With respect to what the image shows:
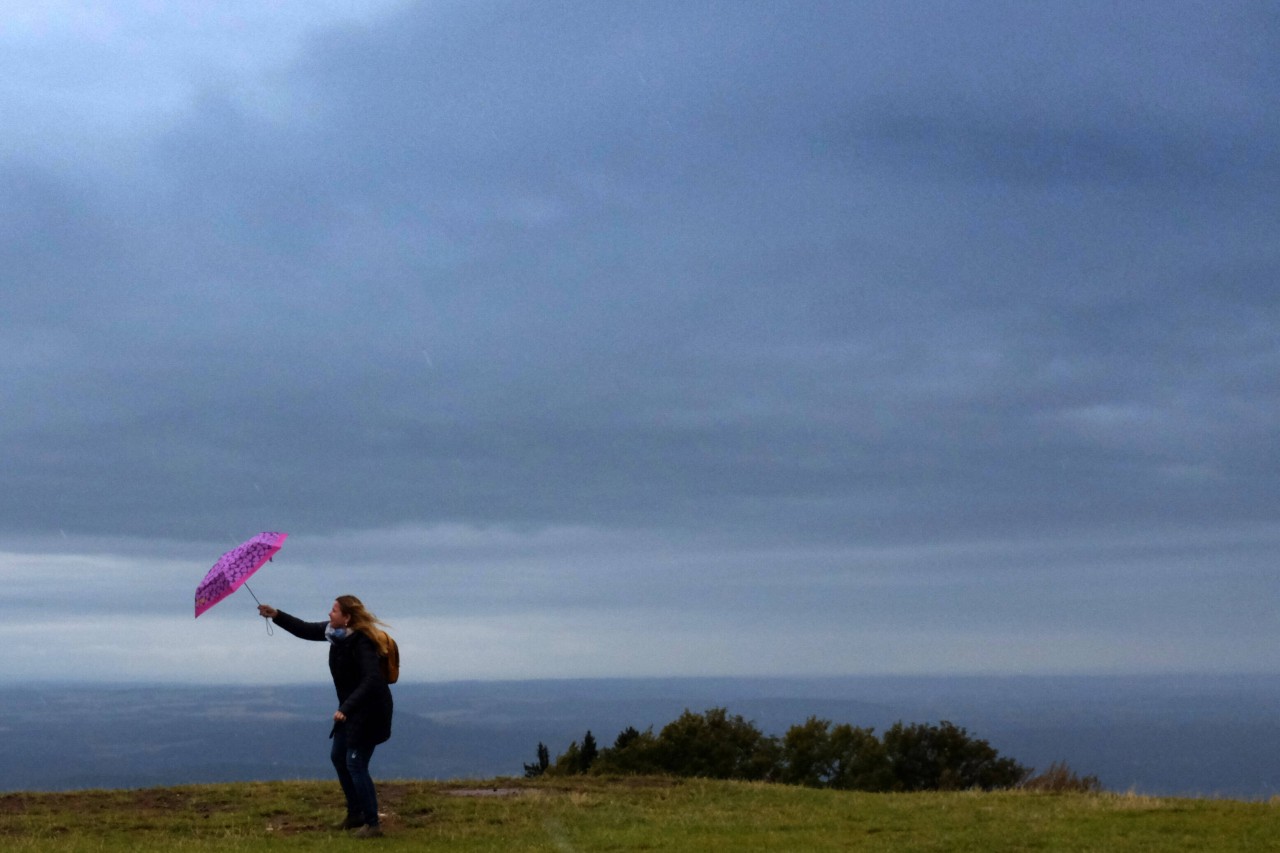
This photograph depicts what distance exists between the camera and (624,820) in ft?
58.5

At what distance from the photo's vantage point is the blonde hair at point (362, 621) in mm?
15586

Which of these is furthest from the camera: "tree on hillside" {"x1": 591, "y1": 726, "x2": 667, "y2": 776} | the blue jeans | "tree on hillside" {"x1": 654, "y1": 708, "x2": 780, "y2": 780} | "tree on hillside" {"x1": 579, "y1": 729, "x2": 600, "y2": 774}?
"tree on hillside" {"x1": 654, "y1": 708, "x2": 780, "y2": 780}

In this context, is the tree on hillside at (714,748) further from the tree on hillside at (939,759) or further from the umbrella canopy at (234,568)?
the umbrella canopy at (234,568)

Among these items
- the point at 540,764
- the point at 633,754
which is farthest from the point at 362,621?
the point at 633,754

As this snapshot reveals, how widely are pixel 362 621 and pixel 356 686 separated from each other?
952mm

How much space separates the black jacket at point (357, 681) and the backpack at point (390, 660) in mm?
110

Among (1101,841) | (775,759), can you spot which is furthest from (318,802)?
(775,759)

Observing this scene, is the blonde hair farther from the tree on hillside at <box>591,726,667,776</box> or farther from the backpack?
the tree on hillside at <box>591,726,667,776</box>

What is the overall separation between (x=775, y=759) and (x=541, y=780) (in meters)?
21.8

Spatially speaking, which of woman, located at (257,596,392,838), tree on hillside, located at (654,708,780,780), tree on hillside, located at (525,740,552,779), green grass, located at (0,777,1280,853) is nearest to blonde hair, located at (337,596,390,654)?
woman, located at (257,596,392,838)

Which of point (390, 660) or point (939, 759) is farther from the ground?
point (390, 660)

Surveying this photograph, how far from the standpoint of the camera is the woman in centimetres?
1545

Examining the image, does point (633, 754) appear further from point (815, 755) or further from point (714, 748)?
point (815, 755)

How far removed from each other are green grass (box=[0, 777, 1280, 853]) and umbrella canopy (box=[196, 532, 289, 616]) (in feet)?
10.2
